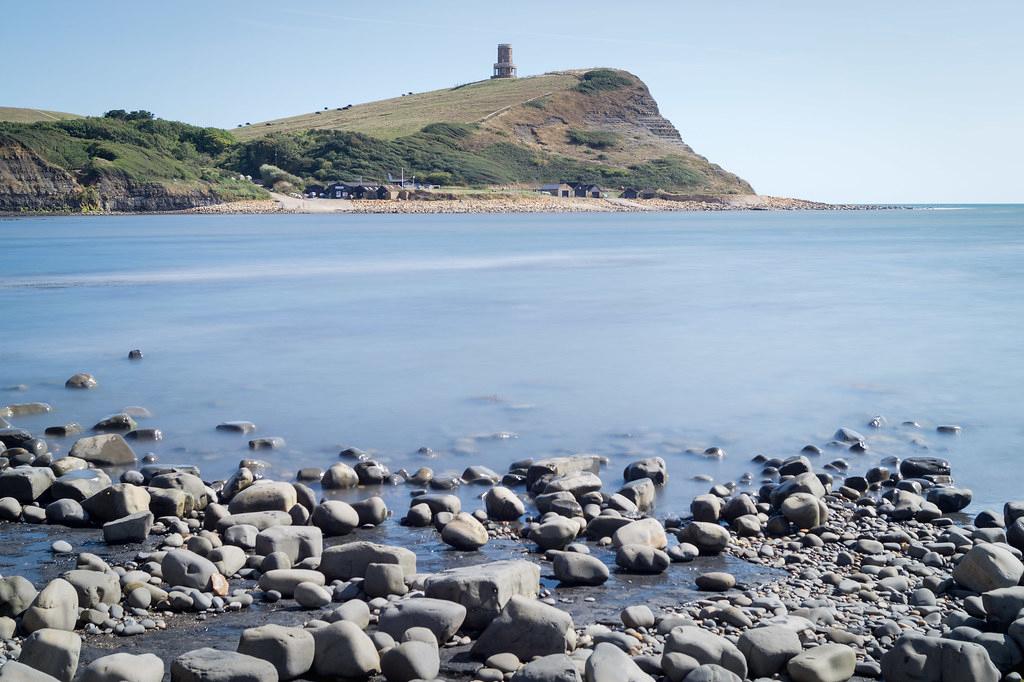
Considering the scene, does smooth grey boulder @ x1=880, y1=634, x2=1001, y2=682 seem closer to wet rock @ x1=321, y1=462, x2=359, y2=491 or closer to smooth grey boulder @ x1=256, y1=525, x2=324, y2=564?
smooth grey boulder @ x1=256, y1=525, x2=324, y2=564

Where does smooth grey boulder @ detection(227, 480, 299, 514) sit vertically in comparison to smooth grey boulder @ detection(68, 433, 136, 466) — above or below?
above

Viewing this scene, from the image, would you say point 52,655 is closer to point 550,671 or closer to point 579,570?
point 550,671

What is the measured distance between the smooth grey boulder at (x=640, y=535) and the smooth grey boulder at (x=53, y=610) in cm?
435

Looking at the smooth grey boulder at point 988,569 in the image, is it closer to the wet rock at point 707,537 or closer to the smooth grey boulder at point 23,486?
the wet rock at point 707,537

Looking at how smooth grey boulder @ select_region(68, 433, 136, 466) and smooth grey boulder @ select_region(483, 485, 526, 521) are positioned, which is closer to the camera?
smooth grey boulder @ select_region(483, 485, 526, 521)

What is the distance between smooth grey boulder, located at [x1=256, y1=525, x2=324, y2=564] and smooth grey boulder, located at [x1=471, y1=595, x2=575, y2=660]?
220 cm

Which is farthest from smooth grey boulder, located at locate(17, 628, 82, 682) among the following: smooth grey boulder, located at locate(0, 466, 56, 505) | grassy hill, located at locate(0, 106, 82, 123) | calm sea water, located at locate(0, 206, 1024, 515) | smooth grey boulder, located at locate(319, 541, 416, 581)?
grassy hill, located at locate(0, 106, 82, 123)

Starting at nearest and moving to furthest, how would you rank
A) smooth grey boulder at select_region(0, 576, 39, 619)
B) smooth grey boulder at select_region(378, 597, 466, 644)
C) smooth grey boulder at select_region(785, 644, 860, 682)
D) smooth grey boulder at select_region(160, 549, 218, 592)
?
1. smooth grey boulder at select_region(785, 644, 860, 682)
2. smooth grey boulder at select_region(378, 597, 466, 644)
3. smooth grey boulder at select_region(0, 576, 39, 619)
4. smooth grey boulder at select_region(160, 549, 218, 592)

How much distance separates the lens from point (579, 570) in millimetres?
8195

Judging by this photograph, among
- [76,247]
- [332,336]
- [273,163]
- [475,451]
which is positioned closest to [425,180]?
[273,163]

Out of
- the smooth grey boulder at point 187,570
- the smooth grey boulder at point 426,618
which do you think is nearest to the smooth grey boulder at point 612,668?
the smooth grey boulder at point 426,618

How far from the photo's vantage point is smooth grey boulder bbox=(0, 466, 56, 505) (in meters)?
10.4

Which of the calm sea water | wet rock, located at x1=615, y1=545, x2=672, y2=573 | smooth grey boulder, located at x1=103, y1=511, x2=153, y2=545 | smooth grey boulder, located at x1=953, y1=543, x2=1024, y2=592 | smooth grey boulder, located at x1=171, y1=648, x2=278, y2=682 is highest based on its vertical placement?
smooth grey boulder, located at x1=953, y1=543, x2=1024, y2=592

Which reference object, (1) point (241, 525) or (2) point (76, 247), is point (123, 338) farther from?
(2) point (76, 247)
